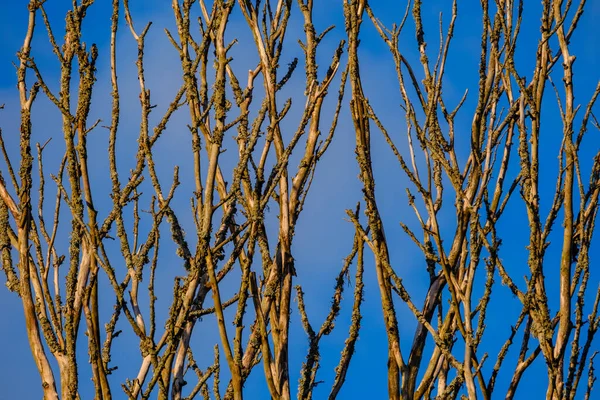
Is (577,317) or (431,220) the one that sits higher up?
(431,220)

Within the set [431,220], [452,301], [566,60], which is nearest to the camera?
[452,301]

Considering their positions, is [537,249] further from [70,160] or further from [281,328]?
[70,160]

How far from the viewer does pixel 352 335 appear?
2.94 m

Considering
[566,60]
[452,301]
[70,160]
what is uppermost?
[566,60]

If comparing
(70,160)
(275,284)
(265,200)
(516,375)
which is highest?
(70,160)

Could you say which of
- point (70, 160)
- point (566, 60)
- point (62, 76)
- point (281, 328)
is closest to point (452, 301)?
point (281, 328)

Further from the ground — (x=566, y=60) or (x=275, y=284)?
(x=566, y=60)

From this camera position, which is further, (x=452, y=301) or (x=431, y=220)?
(x=431, y=220)

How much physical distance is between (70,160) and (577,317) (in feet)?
6.26

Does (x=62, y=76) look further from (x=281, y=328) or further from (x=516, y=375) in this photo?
(x=516, y=375)

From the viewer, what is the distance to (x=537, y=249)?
284 centimetres

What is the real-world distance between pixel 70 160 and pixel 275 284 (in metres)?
0.88

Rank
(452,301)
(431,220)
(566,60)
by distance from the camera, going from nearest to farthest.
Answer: (452,301) → (431,220) → (566,60)

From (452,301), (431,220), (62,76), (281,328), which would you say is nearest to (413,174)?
(431,220)
